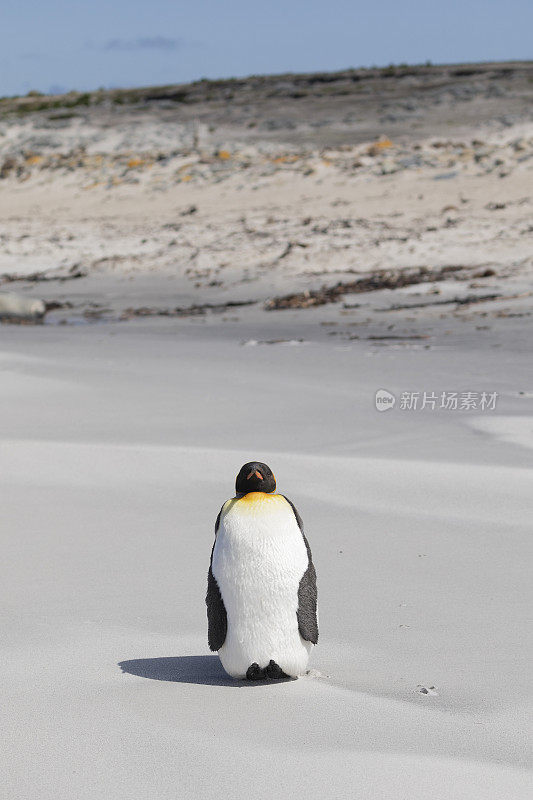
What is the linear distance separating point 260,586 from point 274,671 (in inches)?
9.7

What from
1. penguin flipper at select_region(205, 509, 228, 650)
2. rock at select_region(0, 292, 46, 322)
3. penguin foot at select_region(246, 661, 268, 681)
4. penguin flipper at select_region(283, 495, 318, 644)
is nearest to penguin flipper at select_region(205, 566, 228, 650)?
penguin flipper at select_region(205, 509, 228, 650)

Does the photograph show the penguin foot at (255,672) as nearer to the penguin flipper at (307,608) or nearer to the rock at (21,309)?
the penguin flipper at (307,608)

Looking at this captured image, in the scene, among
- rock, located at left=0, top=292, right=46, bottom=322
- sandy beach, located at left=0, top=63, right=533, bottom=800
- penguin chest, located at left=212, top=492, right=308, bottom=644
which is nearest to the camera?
Answer: sandy beach, located at left=0, top=63, right=533, bottom=800

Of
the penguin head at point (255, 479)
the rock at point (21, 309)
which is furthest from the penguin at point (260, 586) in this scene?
the rock at point (21, 309)

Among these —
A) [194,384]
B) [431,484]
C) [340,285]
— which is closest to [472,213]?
[340,285]

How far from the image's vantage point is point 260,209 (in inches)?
725

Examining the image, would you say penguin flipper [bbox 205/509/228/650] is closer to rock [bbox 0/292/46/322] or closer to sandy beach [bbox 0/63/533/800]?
sandy beach [bbox 0/63/533/800]

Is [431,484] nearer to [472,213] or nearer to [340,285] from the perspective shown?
[340,285]

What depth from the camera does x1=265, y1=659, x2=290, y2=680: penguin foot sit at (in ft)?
9.89

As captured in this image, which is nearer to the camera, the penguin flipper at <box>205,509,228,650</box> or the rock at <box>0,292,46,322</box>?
the penguin flipper at <box>205,509,228,650</box>

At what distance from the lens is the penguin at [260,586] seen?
299cm

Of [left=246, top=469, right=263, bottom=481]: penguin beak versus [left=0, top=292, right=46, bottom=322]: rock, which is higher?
[left=0, top=292, right=46, bottom=322]: rock

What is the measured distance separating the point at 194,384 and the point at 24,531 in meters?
4.11

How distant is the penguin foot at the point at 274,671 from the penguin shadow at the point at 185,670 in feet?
0.10
